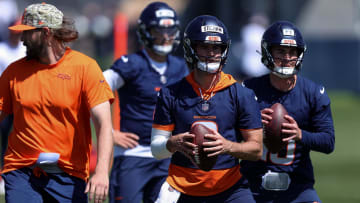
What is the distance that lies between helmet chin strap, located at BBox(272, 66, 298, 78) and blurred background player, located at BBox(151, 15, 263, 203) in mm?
539

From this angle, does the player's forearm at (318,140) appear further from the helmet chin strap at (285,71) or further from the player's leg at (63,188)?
the player's leg at (63,188)

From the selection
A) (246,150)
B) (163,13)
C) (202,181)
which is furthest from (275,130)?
(163,13)

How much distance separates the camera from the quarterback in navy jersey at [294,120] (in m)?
5.43

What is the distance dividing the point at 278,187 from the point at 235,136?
0.67 meters

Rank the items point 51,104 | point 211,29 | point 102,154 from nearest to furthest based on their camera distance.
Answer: point 102,154
point 51,104
point 211,29

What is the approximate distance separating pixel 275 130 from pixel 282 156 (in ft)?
1.16

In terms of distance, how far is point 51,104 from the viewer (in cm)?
491

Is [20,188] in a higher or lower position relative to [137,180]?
higher

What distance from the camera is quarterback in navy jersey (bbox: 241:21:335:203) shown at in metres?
5.43

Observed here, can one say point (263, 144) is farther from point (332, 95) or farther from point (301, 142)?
point (332, 95)

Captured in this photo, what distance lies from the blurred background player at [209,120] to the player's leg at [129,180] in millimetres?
1328

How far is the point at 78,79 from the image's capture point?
4.96 metres

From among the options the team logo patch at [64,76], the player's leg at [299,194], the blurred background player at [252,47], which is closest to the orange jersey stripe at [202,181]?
the player's leg at [299,194]

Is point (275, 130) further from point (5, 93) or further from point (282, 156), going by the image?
point (5, 93)
